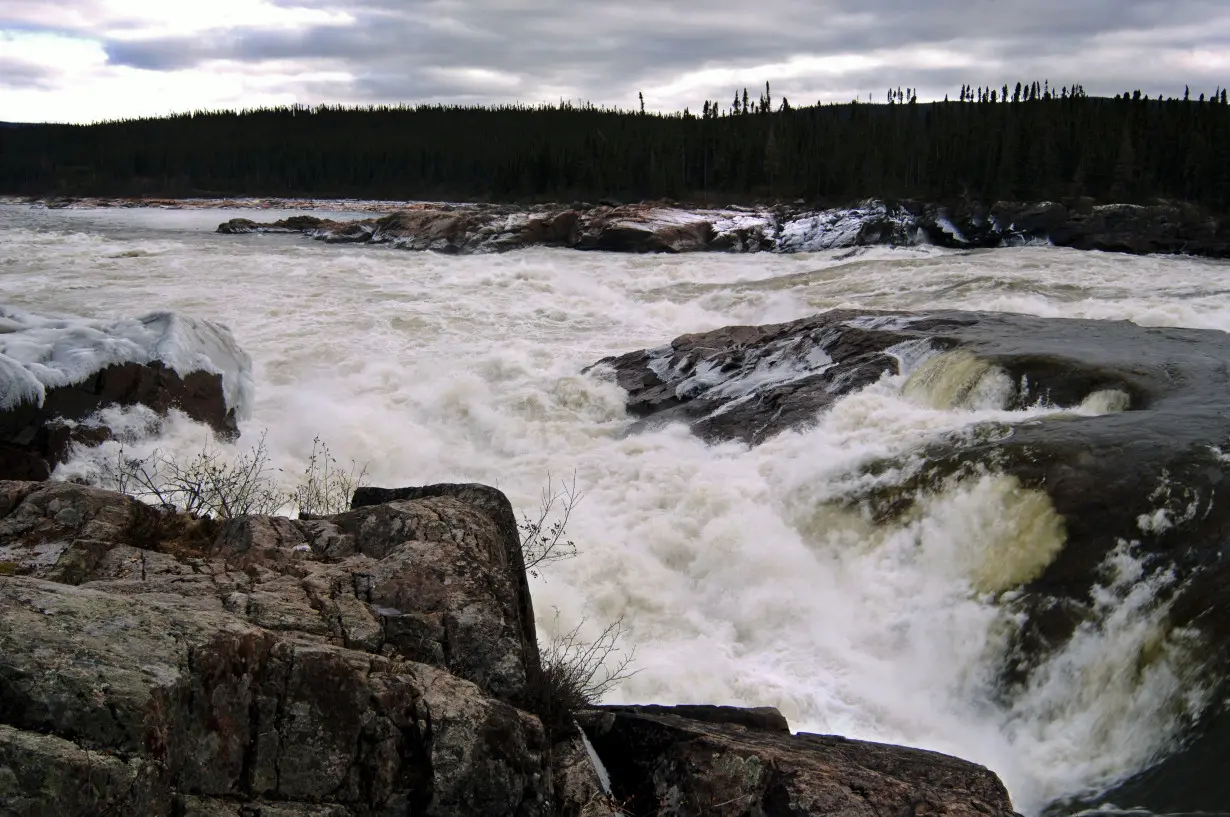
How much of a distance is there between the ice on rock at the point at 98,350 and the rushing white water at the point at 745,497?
2.90ft

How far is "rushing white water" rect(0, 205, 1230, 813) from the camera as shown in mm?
7668

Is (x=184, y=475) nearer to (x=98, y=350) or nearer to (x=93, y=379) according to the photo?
(x=93, y=379)

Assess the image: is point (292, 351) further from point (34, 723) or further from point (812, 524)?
point (34, 723)

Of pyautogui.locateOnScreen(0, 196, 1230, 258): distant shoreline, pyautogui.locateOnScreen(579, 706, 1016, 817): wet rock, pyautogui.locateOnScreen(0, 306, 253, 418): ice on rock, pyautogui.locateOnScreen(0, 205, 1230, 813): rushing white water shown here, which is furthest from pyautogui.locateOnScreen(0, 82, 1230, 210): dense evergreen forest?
pyautogui.locateOnScreen(579, 706, 1016, 817): wet rock

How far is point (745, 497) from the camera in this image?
443 inches

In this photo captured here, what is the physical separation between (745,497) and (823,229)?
36.4 metres

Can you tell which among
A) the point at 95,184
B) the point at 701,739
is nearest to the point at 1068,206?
the point at 701,739

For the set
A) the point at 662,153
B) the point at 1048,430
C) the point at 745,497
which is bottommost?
the point at 745,497

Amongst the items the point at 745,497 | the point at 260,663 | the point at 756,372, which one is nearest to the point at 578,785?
the point at 260,663

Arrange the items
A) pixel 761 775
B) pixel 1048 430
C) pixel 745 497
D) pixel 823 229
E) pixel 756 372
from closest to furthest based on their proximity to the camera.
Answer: pixel 761 775, pixel 1048 430, pixel 745 497, pixel 756 372, pixel 823 229

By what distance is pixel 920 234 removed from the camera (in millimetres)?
45562

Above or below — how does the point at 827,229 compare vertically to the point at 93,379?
above

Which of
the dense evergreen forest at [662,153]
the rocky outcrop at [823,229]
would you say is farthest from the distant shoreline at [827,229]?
the dense evergreen forest at [662,153]

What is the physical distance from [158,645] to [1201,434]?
371 inches
